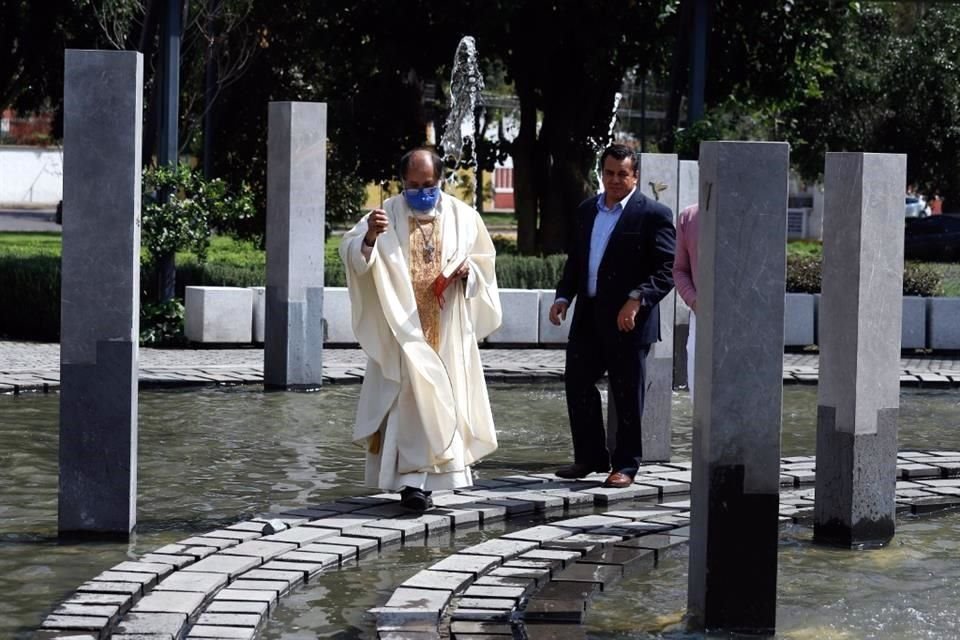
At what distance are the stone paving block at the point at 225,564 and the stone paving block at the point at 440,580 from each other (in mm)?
656

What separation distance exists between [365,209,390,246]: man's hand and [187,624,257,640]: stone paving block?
2746 mm

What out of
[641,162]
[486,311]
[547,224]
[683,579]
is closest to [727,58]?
[547,224]

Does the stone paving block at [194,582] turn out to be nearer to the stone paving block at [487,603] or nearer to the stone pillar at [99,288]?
the stone paving block at [487,603]

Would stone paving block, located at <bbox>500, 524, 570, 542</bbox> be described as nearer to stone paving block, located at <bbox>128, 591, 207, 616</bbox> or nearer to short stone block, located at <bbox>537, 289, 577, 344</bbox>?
stone paving block, located at <bbox>128, 591, 207, 616</bbox>

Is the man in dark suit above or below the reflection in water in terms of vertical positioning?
above

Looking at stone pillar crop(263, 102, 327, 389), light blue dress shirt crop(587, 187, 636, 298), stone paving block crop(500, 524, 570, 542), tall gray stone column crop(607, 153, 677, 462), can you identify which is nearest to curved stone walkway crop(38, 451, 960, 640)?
stone paving block crop(500, 524, 570, 542)

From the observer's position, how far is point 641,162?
11.8m

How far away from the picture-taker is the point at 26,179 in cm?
6378

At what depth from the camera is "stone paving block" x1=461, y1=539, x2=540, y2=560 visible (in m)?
7.63

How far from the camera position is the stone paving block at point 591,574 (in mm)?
7188

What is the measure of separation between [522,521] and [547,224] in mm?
18315

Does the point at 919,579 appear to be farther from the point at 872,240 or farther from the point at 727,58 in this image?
the point at 727,58

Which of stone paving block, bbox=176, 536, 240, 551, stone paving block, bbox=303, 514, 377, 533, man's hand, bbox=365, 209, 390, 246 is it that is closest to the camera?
stone paving block, bbox=176, 536, 240, 551

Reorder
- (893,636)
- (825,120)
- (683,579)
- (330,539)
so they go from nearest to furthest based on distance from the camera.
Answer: (893,636), (683,579), (330,539), (825,120)
